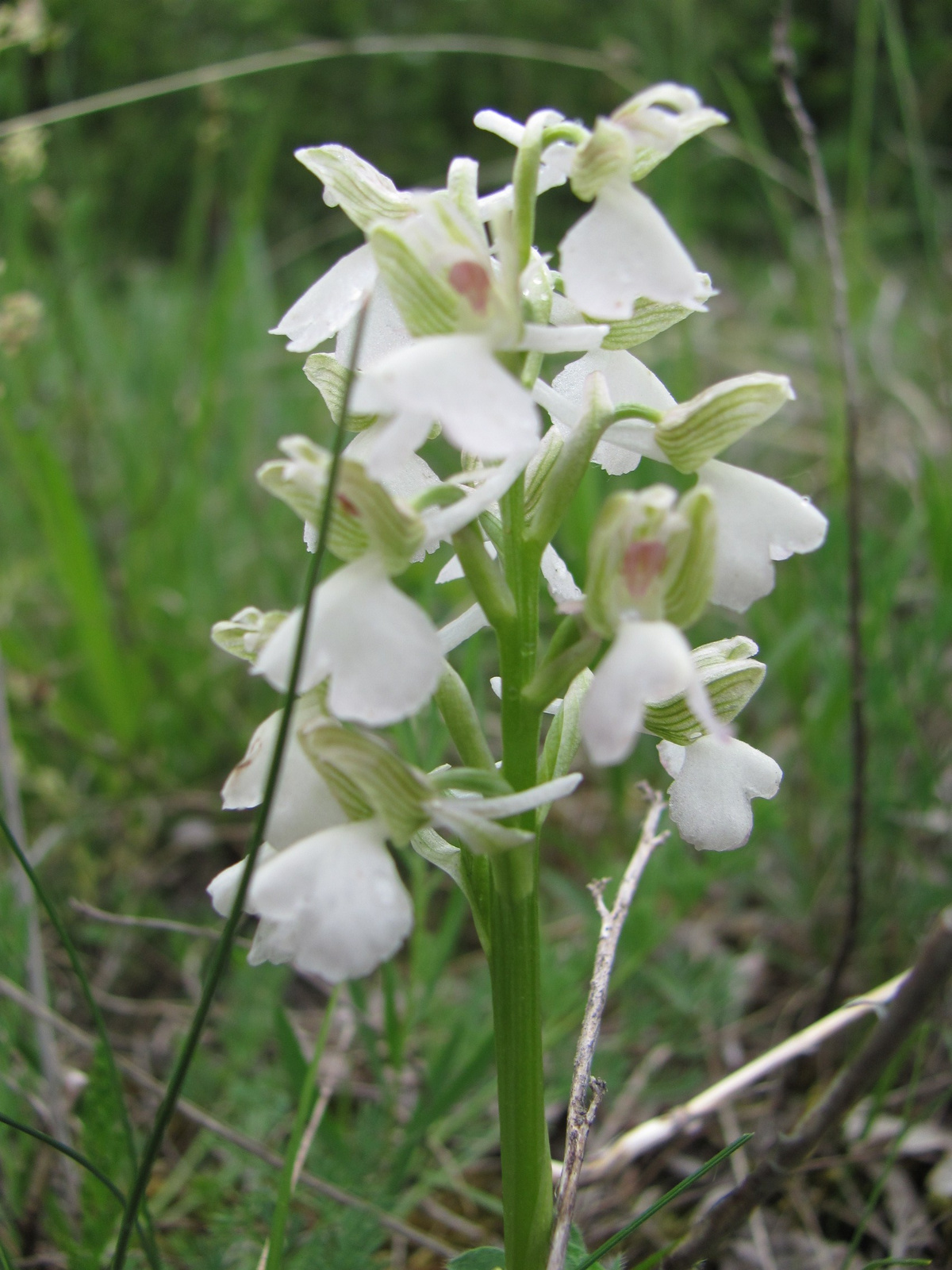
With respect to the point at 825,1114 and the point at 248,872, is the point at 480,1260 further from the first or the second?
the point at 248,872

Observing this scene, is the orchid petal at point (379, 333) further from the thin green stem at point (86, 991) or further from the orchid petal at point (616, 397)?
the thin green stem at point (86, 991)

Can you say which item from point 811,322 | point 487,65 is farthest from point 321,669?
point 487,65

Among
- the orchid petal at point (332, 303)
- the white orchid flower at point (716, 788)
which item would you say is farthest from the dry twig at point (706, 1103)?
the orchid petal at point (332, 303)

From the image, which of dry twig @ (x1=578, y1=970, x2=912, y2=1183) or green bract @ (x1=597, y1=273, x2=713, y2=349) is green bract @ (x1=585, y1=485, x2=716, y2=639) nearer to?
green bract @ (x1=597, y1=273, x2=713, y2=349)

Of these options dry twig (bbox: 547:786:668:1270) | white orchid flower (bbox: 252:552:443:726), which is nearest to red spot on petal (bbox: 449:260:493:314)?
white orchid flower (bbox: 252:552:443:726)

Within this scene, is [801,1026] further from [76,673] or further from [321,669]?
[76,673]
